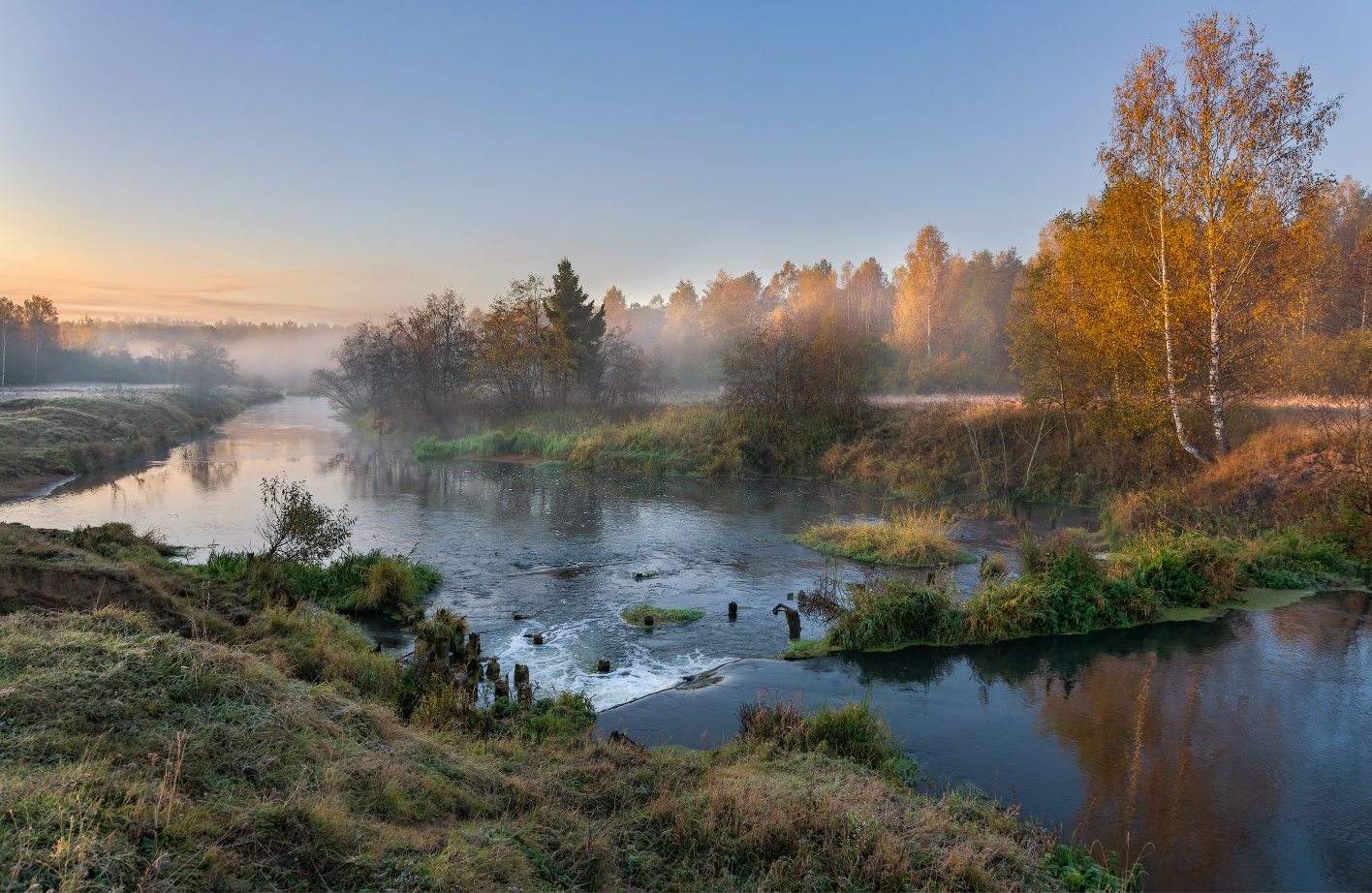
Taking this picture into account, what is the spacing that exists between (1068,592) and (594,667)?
7.92 meters

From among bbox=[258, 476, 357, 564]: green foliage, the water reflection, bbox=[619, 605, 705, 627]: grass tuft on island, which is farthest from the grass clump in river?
bbox=[258, 476, 357, 564]: green foliage

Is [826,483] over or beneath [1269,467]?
beneath

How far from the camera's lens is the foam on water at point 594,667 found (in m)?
9.16

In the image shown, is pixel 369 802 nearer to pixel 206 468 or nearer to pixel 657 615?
pixel 657 615

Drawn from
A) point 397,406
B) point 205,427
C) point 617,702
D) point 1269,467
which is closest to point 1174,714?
point 617,702

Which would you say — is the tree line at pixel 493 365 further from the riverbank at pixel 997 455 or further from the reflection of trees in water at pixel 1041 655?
the reflection of trees in water at pixel 1041 655

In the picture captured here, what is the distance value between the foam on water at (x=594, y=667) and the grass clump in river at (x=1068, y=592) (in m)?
2.44

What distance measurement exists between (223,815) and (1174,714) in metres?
9.74

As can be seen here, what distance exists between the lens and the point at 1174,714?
27.6 ft

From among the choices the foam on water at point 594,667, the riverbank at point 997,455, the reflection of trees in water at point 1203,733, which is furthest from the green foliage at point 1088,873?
the riverbank at point 997,455

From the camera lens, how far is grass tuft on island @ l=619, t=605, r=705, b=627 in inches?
464

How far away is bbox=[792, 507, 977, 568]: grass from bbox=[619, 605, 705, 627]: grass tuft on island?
539 centimetres

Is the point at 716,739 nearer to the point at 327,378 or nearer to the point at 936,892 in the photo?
the point at 936,892

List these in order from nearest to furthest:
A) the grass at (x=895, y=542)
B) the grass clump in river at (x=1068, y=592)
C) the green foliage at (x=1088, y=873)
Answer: the green foliage at (x=1088, y=873)
the grass clump in river at (x=1068, y=592)
the grass at (x=895, y=542)
